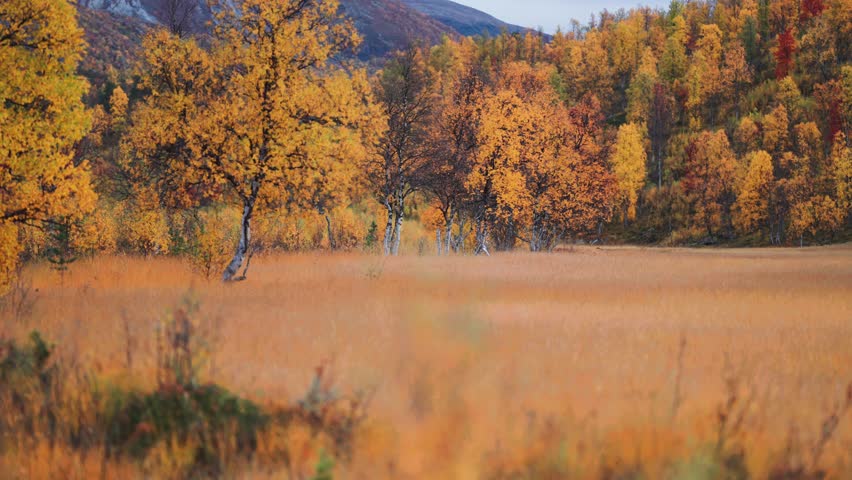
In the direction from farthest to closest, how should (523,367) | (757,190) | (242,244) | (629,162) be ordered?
(629,162), (757,190), (242,244), (523,367)

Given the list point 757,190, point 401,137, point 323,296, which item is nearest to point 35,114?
point 323,296

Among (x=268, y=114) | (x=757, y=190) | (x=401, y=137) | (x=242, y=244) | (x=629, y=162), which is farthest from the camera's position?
(x=629, y=162)

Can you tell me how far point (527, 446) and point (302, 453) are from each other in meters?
2.03

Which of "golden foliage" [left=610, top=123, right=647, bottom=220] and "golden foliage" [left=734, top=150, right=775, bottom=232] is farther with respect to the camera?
"golden foliage" [left=610, top=123, right=647, bottom=220]

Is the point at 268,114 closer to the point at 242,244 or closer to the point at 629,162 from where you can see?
the point at 242,244

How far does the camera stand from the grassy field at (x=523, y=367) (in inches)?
201

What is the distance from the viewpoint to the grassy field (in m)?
5.11

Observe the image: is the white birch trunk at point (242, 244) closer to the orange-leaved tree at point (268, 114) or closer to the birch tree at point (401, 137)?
the orange-leaved tree at point (268, 114)

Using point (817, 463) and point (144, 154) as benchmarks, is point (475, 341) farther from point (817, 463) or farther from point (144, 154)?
point (144, 154)

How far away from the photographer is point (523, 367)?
299 inches

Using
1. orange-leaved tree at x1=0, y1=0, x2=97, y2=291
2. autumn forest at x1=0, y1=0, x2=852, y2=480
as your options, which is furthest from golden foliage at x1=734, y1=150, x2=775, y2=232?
orange-leaved tree at x1=0, y1=0, x2=97, y2=291

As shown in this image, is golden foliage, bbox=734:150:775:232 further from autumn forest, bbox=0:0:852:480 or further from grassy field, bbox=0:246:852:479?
grassy field, bbox=0:246:852:479

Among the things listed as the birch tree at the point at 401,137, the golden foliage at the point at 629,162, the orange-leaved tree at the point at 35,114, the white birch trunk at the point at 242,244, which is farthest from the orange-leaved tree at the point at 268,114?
the golden foliage at the point at 629,162

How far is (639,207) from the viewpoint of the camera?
301 feet
